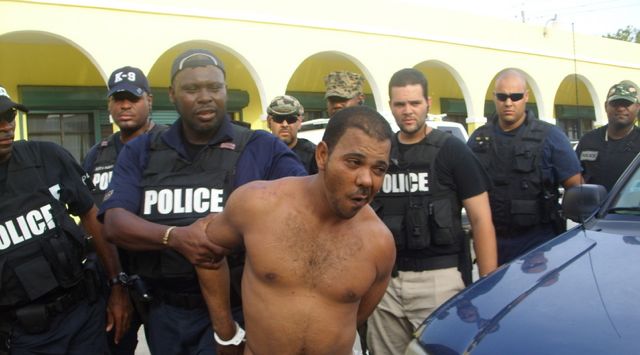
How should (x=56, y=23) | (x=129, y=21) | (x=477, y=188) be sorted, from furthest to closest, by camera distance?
(x=129, y=21) → (x=56, y=23) → (x=477, y=188)

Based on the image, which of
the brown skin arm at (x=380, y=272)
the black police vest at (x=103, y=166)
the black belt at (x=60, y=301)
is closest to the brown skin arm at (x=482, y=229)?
the brown skin arm at (x=380, y=272)

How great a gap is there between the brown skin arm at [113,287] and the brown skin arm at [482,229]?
1756 millimetres

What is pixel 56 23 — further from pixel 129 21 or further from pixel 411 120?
pixel 411 120

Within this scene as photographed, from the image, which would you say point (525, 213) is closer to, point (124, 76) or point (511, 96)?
point (511, 96)

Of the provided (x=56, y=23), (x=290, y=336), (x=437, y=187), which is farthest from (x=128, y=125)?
(x=56, y=23)

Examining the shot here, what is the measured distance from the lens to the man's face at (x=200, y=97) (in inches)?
95.7

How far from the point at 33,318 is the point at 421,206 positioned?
1889 mm

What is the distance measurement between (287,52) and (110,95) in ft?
28.6

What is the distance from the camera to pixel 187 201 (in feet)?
7.75

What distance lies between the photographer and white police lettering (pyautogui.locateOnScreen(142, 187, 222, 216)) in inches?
92.7

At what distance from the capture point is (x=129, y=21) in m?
10.2

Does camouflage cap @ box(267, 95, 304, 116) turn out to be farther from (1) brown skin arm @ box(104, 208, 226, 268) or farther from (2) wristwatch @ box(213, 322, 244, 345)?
(2) wristwatch @ box(213, 322, 244, 345)

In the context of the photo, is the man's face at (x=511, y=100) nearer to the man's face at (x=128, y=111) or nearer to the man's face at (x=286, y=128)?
the man's face at (x=286, y=128)

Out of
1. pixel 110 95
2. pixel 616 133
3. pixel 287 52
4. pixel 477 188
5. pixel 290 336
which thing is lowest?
pixel 290 336
